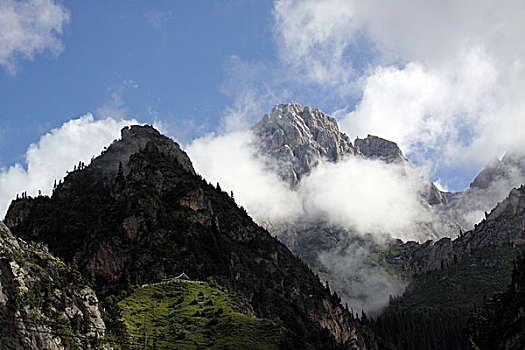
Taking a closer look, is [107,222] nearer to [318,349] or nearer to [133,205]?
[133,205]

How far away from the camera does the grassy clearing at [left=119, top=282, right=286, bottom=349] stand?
354 ft

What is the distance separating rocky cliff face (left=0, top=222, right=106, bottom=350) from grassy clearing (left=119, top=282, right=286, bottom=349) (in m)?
21.9

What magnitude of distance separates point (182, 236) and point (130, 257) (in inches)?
935

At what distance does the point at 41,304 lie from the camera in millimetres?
69875

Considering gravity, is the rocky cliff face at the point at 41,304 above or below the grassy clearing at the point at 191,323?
below

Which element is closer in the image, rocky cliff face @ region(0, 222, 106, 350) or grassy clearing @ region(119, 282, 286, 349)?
rocky cliff face @ region(0, 222, 106, 350)

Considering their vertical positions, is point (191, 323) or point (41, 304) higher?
point (191, 323)

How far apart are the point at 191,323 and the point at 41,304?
179ft

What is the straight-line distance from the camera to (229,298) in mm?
148000

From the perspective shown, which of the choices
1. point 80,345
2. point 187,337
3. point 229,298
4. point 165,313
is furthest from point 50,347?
point 229,298

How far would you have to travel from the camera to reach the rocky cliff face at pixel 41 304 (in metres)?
64.9

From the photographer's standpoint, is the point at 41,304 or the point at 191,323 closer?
the point at 41,304

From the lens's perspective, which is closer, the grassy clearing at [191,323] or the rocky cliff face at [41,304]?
the rocky cliff face at [41,304]

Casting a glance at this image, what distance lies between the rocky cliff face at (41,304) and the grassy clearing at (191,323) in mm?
21911
